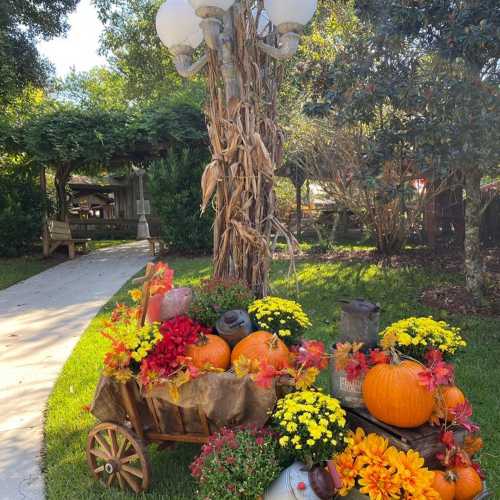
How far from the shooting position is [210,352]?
2178 mm

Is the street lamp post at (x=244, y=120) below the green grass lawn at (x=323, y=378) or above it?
above

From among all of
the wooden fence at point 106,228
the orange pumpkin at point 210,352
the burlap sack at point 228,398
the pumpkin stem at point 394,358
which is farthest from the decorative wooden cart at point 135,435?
the wooden fence at point 106,228

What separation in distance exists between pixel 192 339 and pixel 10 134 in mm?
Answer: 9555

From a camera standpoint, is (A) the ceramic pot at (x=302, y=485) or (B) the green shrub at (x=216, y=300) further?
(B) the green shrub at (x=216, y=300)

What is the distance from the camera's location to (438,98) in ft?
14.0

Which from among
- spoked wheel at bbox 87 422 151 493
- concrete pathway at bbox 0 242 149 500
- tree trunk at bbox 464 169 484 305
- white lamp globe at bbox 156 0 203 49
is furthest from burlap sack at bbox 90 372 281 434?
tree trunk at bbox 464 169 484 305

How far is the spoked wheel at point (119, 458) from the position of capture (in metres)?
2.16

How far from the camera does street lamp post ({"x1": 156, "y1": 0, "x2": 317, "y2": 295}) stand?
271 centimetres

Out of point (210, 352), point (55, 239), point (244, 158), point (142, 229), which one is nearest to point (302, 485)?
point (210, 352)

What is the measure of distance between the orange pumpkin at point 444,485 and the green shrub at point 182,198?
8199mm

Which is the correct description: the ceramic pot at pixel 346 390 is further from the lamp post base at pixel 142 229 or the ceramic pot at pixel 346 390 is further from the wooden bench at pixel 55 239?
the lamp post base at pixel 142 229

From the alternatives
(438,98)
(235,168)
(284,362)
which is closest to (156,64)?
(438,98)

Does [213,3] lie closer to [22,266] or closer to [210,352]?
[210,352]

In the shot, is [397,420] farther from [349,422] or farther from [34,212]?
[34,212]
